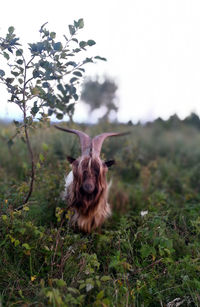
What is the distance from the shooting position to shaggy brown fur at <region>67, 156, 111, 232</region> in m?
4.12

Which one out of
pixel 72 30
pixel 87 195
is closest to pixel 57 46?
pixel 72 30

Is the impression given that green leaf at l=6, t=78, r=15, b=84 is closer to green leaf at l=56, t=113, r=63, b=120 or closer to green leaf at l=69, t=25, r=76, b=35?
green leaf at l=69, t=25, r=76, b=35

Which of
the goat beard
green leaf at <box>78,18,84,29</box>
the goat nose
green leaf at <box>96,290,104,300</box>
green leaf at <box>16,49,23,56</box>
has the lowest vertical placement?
green leaf at <box>96,290,104,300</box>

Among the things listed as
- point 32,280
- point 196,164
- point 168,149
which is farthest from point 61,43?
point 168,149

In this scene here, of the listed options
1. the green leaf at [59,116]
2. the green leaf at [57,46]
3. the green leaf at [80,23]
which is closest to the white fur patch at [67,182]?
the green leaf at [59,116]

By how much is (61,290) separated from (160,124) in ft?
27.7

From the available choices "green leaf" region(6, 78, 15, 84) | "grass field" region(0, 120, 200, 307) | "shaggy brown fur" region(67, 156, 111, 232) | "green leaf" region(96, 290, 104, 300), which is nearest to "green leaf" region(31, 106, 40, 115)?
"green leaf" region(6, 78, 15, 84)

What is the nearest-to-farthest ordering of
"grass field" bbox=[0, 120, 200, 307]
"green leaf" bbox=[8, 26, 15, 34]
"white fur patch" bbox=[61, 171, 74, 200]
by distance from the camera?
"grass field" bbox=[0, 120, 200, 307], "green leaf" bbox=[8, 26, 15, 34], "white fur patch" bbox=[61, 171, 74, 200]

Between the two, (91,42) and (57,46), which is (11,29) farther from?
(91,42)

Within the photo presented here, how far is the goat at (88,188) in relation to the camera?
411 centimetres

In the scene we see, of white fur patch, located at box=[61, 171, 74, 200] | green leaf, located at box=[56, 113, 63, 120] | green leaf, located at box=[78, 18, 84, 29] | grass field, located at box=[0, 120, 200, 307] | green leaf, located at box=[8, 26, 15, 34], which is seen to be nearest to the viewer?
grass field, located at box=[0, 120, 200, 307]

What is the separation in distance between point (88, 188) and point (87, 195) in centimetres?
24

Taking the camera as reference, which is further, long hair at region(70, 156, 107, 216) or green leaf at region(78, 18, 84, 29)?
long hair at region(70, 156, 107, 216)

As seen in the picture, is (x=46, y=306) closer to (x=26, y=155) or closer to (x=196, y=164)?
(x=26, y=155)
